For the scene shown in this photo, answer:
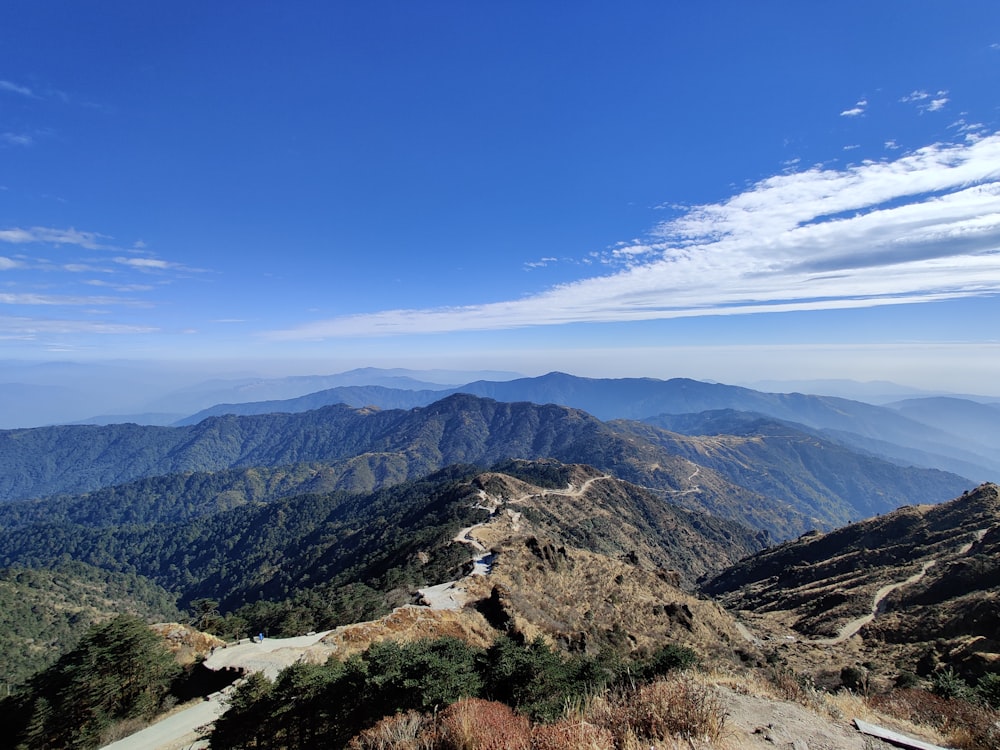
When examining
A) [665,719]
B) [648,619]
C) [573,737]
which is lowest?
[648,619]

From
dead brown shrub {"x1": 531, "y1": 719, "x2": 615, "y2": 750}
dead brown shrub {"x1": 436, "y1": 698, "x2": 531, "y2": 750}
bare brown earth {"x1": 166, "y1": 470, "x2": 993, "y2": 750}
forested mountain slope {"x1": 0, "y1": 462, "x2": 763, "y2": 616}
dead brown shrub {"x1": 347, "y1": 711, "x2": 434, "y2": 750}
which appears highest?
dead brown shrub {"x1": 531, "y1": 719, "x2": 615, "y2": 750}

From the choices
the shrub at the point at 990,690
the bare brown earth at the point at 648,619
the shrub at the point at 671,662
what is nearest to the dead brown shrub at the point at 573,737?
the bare brown earth at the point at 648,619

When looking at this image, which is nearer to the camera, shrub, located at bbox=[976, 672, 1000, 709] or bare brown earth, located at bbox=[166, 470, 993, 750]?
bare brown earth, located at bbox=[166, 470, 993, 750]

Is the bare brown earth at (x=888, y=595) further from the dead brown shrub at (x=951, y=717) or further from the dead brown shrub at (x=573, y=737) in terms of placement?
the dead brown shrub at (x=573, y=737)

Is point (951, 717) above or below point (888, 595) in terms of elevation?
above

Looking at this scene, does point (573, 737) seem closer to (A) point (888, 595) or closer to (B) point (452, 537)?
(A) point (888, 595)

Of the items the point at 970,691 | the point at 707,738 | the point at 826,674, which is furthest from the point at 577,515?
the point at 707,738

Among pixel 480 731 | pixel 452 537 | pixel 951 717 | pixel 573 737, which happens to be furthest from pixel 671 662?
pixel 452 537

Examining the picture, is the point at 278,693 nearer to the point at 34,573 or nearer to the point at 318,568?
the point at 318,568

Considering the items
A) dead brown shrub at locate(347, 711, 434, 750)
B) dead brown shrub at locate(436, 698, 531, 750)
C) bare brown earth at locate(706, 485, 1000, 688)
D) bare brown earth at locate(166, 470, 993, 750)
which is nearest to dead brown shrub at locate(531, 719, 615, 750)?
dead brown shrub at locate(436, 698, 531, 750)

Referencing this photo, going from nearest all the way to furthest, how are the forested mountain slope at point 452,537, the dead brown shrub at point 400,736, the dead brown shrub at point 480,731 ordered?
1. the dead brown shrub at point 480,731
2. the dead brown shrub at point 400,736
3. the forested mountain slope at point 452,537

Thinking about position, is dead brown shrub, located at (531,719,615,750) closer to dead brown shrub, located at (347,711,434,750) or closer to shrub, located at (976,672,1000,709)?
dead brown shrub, located at (347,711,434,750)
